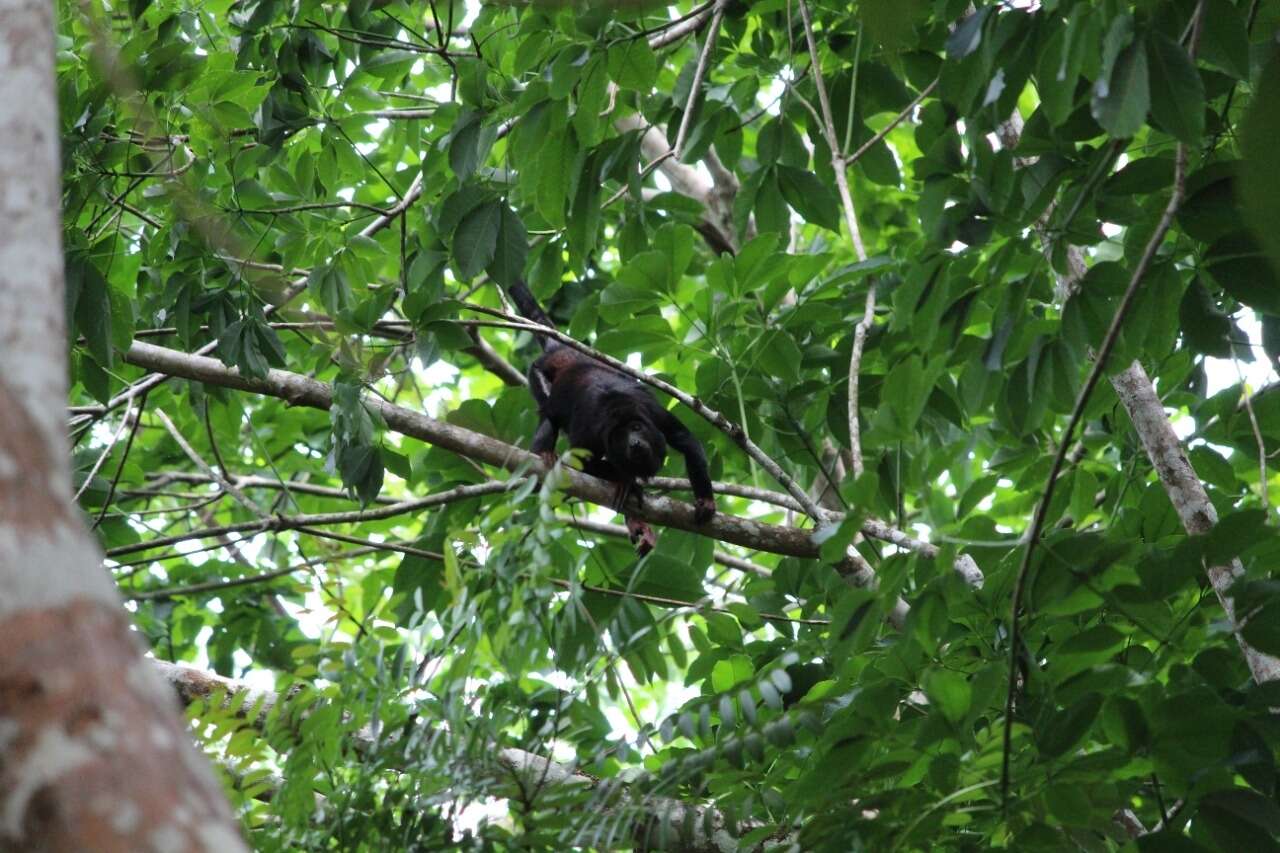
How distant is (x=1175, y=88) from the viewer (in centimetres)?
203

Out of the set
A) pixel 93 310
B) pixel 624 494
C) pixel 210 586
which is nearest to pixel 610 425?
pixel 624 494

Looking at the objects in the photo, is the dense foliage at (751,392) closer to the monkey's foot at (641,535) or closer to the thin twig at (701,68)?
the thin twig at (701,68)

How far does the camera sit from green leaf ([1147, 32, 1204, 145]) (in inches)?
79.5

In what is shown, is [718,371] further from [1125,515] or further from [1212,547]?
[1212,547]

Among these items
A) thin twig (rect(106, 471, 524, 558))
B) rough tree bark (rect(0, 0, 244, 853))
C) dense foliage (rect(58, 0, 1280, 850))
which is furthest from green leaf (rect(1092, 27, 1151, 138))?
thin twig (rect(106, 471, 524, 558))

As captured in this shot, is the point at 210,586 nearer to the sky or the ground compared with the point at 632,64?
nearer to the ground

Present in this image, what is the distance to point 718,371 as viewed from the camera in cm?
380

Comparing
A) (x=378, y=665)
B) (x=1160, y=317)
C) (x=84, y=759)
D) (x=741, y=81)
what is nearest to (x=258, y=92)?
(x=741, y=81)

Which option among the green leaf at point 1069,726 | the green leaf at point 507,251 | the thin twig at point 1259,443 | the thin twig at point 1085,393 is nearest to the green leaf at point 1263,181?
the thin twig at point 1085,393

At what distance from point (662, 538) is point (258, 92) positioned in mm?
2022

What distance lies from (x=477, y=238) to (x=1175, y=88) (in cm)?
204

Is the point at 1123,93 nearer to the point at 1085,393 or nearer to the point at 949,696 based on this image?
the point at 1085,393

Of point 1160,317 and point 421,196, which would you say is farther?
point 421,196

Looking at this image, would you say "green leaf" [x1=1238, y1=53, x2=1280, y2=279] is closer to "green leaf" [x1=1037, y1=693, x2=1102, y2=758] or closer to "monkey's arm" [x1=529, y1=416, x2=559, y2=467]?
"green leaf" [x1=1037, y1=693, x2=1102, y2=758]
